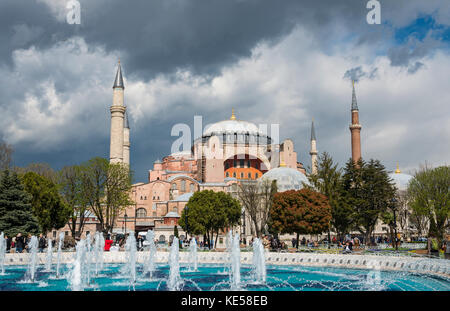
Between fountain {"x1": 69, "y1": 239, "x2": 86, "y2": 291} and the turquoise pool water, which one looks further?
the turquoise pool water

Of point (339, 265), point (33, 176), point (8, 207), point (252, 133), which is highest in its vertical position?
point (252, 133)

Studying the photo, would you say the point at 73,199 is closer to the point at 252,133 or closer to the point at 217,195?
the point at 217,195

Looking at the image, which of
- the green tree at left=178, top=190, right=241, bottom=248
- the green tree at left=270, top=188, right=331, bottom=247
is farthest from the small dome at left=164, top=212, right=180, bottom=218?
the green tree at left=270, top=188, right=331, bottom=247

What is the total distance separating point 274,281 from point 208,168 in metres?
37.9

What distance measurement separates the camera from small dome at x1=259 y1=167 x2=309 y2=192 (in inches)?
1581

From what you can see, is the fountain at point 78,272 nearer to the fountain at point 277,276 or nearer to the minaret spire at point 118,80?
the fountain at point 277,276

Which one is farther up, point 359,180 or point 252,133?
point 252,133

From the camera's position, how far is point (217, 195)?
32.3m

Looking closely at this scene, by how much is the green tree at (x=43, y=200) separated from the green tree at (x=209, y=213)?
26.6 ft

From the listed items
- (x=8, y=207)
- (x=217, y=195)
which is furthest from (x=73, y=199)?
(x=217, y=195)

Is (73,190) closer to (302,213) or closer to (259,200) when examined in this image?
A: (259,200)

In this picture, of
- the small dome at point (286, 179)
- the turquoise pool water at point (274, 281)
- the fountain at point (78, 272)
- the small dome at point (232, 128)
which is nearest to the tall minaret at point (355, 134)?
the small dome at point (286, 179)

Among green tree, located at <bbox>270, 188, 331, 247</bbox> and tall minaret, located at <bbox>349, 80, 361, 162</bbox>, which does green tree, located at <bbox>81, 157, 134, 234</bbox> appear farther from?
tall minaret, located at <bbox>349, 80, 361, 162</bbox>
